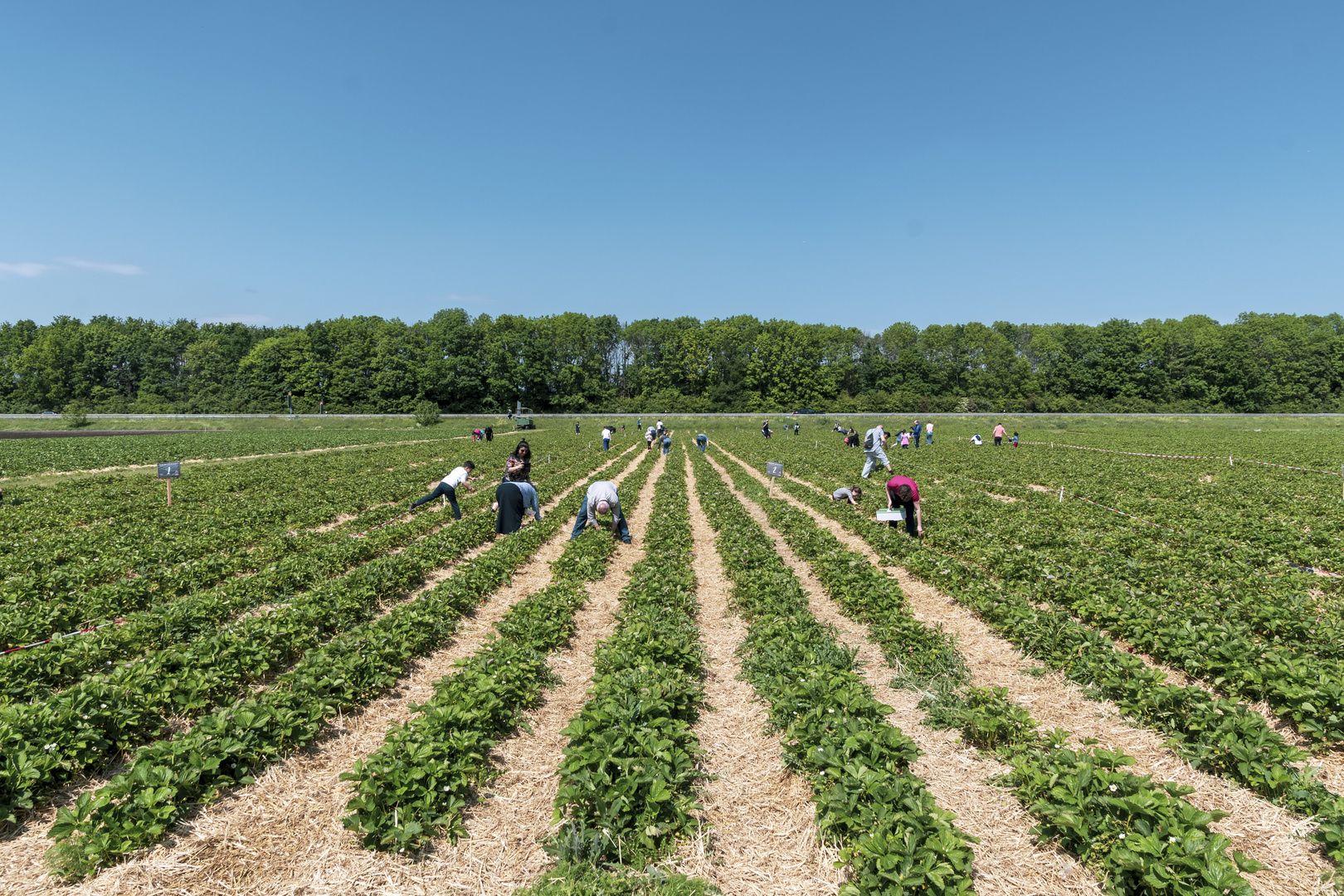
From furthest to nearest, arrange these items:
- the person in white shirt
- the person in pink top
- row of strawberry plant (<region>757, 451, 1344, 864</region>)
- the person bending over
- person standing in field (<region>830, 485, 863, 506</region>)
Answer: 1. person standing in field (<region>830, 485, 863, 506</region>)
2. the person in white shirt
3. the person bending over
4. the person in pink top
5. row of strawberry plant (<region>757, 451, 1344, 864</region>)

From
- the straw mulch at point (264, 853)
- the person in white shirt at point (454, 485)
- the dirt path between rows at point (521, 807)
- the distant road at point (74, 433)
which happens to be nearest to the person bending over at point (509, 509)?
the person in white shirt at point (454, 485)

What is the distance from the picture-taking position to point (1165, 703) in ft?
18.2

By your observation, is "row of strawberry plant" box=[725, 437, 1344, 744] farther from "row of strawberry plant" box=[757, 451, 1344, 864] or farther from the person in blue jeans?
the person in blue jeans

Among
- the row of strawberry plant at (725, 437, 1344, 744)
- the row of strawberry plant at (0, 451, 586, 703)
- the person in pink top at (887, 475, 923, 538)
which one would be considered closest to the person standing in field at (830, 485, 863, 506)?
the person in pink top at (887, 475, 923, 538)

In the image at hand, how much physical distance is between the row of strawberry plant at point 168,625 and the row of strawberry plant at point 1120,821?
9.08 meters

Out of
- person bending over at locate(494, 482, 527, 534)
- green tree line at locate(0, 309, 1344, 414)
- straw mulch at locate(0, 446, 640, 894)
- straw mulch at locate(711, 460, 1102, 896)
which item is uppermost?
green tree line at locate(0, 309, 1344, 414)

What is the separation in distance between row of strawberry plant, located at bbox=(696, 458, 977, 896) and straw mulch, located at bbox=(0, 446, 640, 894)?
112 inches

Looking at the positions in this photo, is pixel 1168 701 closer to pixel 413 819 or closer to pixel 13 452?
pixel 413 819

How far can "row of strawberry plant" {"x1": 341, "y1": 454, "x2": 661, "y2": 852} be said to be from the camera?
407 cm

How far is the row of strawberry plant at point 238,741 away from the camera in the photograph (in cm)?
373

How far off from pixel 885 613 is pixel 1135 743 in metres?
3.47

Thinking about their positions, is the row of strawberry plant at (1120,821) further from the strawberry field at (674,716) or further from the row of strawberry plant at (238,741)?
the row of strawberry plant at (238,741)

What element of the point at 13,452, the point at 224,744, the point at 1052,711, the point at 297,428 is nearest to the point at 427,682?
the point at 224,744

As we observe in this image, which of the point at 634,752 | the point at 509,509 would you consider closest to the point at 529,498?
the point at 509,509
